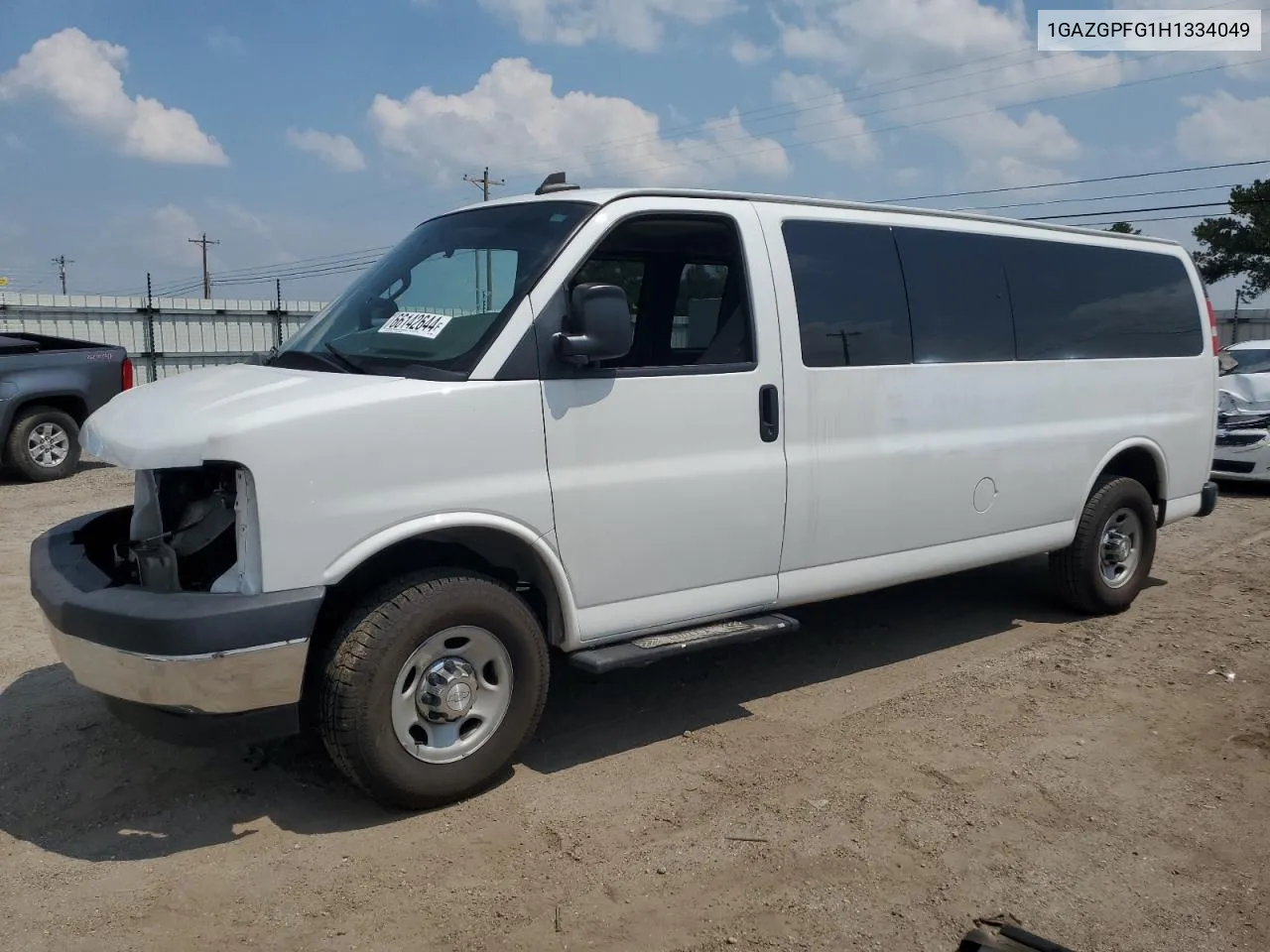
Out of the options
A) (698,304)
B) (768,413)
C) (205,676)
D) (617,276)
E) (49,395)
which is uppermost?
(617,276)

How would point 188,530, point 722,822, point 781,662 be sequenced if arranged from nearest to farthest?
point 188,530 → point 722,822 → point 781,662

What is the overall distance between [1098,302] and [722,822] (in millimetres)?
4164

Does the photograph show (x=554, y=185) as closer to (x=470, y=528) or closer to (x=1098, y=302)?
(x=470, y=528)

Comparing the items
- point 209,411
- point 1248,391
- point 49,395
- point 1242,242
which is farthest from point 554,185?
point 1242,242

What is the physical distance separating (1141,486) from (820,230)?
3115 millimetres

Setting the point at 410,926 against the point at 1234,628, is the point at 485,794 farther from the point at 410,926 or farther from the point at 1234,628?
the point at 1234,628

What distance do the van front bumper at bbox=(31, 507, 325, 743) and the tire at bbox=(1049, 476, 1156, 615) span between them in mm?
4651

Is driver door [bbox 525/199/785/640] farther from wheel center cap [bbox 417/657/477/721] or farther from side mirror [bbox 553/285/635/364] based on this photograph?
wheel center cap [bbox 417/657/477/721]

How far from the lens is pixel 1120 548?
6.59 metres

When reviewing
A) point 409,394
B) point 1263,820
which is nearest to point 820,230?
point 409,394

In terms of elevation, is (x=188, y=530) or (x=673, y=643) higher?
(x=188, y=530)

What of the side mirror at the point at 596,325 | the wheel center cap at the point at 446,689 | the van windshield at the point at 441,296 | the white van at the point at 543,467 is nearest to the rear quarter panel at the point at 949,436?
the white van at the point at 543,467

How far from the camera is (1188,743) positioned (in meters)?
4.61

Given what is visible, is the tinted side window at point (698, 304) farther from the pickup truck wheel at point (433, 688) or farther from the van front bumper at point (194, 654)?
the van front bumper at point (194, 654)
